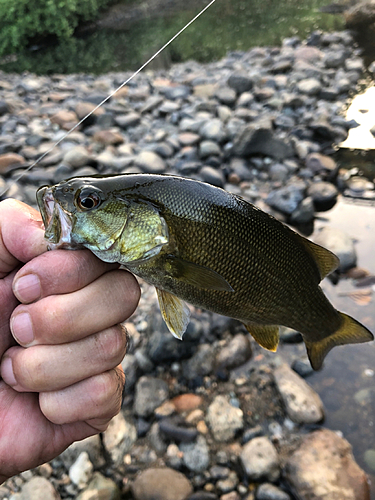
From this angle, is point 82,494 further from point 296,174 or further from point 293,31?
point 293,31

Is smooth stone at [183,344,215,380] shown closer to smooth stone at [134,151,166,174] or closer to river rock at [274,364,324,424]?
river rock at [274,364,324,424]

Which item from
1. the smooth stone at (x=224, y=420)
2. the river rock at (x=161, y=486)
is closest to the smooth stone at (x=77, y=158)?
the smooth stone at (x=224, y=420)

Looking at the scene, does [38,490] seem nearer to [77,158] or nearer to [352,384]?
[352,384]

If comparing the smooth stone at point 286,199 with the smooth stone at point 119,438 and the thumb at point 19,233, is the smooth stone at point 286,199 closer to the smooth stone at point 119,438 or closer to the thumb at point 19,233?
the smooth stone at point 119,438

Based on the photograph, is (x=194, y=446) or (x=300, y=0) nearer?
(x=194, y=446)

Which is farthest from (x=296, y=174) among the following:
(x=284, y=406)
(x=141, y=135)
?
(x=284, y=406)

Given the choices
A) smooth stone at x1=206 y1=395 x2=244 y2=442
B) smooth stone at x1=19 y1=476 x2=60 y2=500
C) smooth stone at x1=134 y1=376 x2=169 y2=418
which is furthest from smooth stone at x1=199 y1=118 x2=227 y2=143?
smooth stone at x1=19 y1=476 x2=60 y2=500

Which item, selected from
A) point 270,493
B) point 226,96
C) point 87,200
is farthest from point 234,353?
point 226,96
